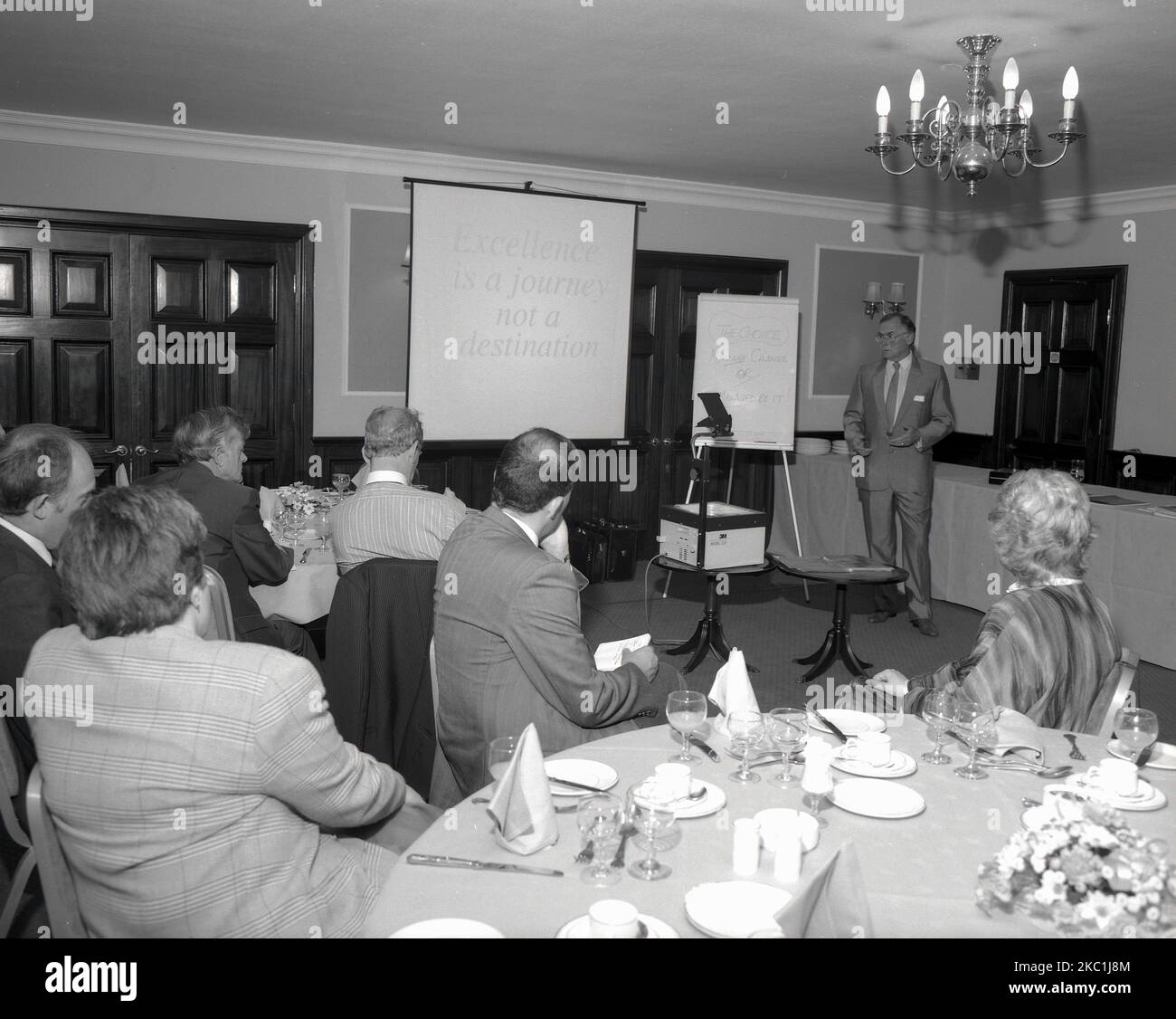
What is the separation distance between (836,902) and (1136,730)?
2.73ft

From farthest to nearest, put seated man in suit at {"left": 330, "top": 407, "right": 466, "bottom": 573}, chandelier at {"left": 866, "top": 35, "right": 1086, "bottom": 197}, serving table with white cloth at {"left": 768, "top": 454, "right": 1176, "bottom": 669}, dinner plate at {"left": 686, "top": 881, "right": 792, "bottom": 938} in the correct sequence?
serving table with white cloth at {"left": 768, "top": 454, "right": 1176, "bottom": 669}
chandelier at {"left": 866, "top": 35, "right": 1086, "bottom": 197}
seated man in suit at {"left": 330, "top": 407, "right": 466, "bottom": 573}
dinner plate at {"left": 686, "top": 881, "right": 792, "bottom": 938}

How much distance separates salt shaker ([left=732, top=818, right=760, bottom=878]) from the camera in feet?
5.25

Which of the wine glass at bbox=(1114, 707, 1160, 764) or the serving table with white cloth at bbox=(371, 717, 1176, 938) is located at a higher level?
the wine glass at bbox=(1114, 707, 1160, 764)

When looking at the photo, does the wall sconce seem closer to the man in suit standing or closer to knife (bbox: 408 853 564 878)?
the man in suit standing

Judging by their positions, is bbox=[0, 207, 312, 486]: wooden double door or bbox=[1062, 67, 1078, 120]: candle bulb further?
bbox=[0, 207, 312, 486]: wooden double door

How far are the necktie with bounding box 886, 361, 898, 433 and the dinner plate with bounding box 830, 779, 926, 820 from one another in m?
4.73

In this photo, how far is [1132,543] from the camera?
210 inches

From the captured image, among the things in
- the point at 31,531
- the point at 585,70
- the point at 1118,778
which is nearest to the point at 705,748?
the point at 1118,778

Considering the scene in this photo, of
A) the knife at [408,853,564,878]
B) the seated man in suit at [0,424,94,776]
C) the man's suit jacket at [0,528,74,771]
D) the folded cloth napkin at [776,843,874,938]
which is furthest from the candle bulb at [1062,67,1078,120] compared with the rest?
the man's suit jacket at [0,528,74,771]

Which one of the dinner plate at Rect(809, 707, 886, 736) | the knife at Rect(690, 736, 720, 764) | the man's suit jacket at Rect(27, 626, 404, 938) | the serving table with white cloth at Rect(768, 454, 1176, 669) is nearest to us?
the man's suit jacket at Rect(27, 626, 404, 938)

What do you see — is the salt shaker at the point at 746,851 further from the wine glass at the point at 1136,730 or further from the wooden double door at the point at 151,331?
the wooden double door at the point at 151,331

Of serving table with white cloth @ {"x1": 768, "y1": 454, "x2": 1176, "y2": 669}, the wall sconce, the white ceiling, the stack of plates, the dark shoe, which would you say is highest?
the white ceiling
